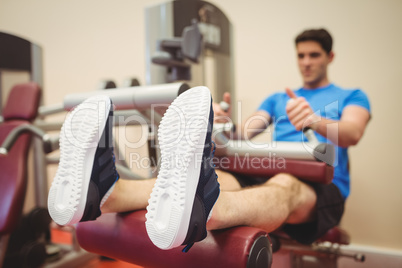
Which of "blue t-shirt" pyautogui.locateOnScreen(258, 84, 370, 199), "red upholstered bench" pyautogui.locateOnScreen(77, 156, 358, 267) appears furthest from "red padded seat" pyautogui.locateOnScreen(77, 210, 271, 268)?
"blue t-shirt" pyautogui.locateOnScreen(258, 84, 370, 199)

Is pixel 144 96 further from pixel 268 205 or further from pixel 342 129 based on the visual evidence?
pixel 342 129

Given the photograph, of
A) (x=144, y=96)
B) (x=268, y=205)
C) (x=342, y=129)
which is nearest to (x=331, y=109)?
(x=342, y=129)

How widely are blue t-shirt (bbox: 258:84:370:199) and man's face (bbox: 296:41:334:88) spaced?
0.05m

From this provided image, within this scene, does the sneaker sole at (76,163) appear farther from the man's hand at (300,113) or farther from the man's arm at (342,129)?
the man's arm at (342,129)

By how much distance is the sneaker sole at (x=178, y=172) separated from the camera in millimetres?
510

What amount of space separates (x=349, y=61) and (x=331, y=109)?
20.9 inches

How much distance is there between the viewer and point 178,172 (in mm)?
532

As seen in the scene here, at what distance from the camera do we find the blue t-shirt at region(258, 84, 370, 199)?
1.09 m

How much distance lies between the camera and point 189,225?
0.51 m

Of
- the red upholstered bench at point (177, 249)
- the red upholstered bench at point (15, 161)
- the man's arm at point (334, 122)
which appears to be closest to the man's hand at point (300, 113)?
the man's arm at point (334, 122)

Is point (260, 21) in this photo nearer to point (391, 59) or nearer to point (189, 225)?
point (391, 59)

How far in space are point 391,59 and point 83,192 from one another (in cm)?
155

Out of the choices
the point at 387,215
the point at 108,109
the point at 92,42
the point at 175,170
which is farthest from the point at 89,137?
the point at 92,42

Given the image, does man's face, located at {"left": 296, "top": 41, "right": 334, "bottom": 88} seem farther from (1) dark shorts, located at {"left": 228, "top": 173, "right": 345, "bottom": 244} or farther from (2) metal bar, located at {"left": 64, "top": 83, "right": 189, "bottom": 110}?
(2) metal bar, located at {"left": 64, "top": 83, "right": 189, "bottom": 110}
